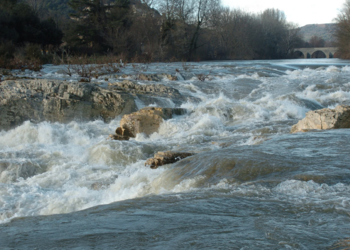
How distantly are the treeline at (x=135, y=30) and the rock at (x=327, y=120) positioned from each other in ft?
63.7

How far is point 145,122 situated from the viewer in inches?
363

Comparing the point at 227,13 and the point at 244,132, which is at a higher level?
the point at 227,13

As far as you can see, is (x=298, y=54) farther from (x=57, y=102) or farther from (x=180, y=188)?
(x=180, y=188)

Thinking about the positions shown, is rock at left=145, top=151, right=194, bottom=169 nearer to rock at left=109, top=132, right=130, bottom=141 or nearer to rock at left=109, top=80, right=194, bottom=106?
rock at left=109, top=132, right=130, bottom=141

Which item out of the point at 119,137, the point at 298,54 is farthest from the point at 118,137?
the point at 298,54

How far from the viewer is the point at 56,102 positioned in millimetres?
10359

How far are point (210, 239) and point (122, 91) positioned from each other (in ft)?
31.2

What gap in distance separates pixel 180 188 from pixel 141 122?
15.8 feet

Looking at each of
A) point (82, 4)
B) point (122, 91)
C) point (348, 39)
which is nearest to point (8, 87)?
point (122, 91)

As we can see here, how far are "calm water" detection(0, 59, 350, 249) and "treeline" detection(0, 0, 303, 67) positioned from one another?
1795cm

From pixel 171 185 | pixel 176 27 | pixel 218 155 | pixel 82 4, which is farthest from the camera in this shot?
pixel 176 27

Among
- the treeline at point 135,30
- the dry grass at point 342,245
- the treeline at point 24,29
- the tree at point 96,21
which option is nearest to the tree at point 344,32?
the treeline at point 135,30

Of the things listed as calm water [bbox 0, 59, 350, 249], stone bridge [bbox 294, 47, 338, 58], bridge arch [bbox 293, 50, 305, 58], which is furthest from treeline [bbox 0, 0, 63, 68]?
stone bridge [bbox 294, 47, 338, 58]

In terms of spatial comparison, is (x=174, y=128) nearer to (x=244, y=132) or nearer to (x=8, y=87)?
(x=244, y=132)
